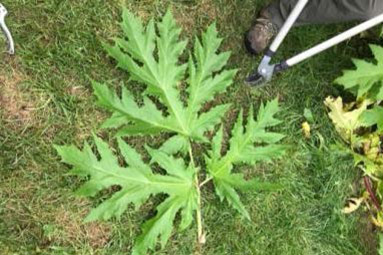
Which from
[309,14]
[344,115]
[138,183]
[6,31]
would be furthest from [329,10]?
[6,31]

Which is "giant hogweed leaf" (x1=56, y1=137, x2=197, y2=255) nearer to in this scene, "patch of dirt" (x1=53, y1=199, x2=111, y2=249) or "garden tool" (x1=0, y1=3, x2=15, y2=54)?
"patch of dirt" (x1=53, y1=199, x2=111, y2=249)

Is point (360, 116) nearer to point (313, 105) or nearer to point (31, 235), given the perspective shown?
point (313, 105)

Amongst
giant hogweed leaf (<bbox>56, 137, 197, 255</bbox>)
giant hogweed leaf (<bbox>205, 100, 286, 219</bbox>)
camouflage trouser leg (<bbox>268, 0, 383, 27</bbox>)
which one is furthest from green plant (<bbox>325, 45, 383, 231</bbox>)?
giant hogweed leaf (<bbox>56, 137, 197, 255</bbox>)

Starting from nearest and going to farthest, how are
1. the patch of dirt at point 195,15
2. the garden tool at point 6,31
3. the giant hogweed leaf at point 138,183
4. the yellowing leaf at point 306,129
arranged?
1. the garden tool at point 6,31
2. the giant hogweed leaf at point 138,183
3. the patch of dirt at point 195,15
4. the yellowing leaf at point 306,129

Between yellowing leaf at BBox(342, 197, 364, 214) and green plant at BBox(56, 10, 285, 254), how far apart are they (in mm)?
655

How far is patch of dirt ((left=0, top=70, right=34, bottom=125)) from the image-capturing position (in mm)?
3010

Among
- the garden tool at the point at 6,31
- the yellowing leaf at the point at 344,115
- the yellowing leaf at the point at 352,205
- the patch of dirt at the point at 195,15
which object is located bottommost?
the yellowing leaf at the point at 352,205

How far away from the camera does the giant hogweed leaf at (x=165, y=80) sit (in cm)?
295

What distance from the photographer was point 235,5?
3.38m

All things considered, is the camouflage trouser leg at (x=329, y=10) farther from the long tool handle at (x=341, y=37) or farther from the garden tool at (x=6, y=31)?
the garden tool at (x=6, y=31)

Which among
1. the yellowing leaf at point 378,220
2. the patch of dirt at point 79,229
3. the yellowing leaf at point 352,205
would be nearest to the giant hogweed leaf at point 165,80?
the patch of dirt at point 79,229

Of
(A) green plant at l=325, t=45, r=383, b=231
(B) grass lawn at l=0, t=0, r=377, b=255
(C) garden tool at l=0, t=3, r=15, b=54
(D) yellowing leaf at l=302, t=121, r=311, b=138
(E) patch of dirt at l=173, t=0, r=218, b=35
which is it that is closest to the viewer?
(C) garden tool at l=0, t=3, r=15, b=54

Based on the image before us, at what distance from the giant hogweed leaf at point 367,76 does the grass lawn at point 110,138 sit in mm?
361

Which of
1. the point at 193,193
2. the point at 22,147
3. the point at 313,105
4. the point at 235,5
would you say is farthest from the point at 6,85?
the point at 313,105
